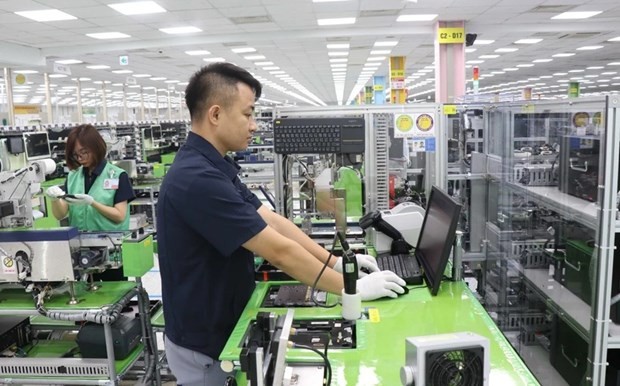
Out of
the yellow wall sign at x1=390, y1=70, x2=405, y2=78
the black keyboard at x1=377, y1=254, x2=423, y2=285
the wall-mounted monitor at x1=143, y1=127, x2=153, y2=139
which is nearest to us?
the black keyboard at x1=377, y1=254, x2=423, y2=285

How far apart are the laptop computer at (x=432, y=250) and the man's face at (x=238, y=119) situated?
2.74 feet

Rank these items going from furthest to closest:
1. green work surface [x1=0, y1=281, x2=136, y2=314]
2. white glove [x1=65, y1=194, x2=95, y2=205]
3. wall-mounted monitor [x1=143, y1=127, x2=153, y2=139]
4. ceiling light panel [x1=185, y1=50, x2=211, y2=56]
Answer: ceiling light panel [x1=185, y1=50, x2=211, y2=56], wall-mounted monitor [x1=143, y1=127, x2=153, y2=139], white glove [x1=65, y1=194, x2=95, y2=205], green work surface [x1=0, y1=281, x2=136, y2=314]

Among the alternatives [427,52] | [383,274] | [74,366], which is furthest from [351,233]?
[427,52]

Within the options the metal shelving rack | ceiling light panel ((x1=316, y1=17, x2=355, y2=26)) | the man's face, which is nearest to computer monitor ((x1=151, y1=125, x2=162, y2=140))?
ceiling light panel ((x1=316, y1=17, x2=355, y2=26))

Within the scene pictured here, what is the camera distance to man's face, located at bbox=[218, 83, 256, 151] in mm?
1729

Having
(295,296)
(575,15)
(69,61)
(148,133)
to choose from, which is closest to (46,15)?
(148,133)

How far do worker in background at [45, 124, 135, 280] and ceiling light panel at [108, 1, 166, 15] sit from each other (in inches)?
163

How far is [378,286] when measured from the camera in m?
1.84

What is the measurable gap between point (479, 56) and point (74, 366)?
13022 mm

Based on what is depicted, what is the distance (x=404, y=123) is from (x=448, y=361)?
1.93 m

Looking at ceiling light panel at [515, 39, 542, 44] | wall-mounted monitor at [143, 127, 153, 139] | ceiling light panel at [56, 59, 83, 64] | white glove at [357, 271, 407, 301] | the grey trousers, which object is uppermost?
ceiling light panel at [56, 59, 83, 64]

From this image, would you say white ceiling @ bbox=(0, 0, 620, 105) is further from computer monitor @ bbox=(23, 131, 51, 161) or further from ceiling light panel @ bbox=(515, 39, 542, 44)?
computer monitor @ bbox=(23, 131, 51, 161)

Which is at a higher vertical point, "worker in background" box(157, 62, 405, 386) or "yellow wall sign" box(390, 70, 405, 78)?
"yellow wall sign" box(390, 70, 405, 78)

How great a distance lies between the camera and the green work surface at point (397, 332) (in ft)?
4.53
